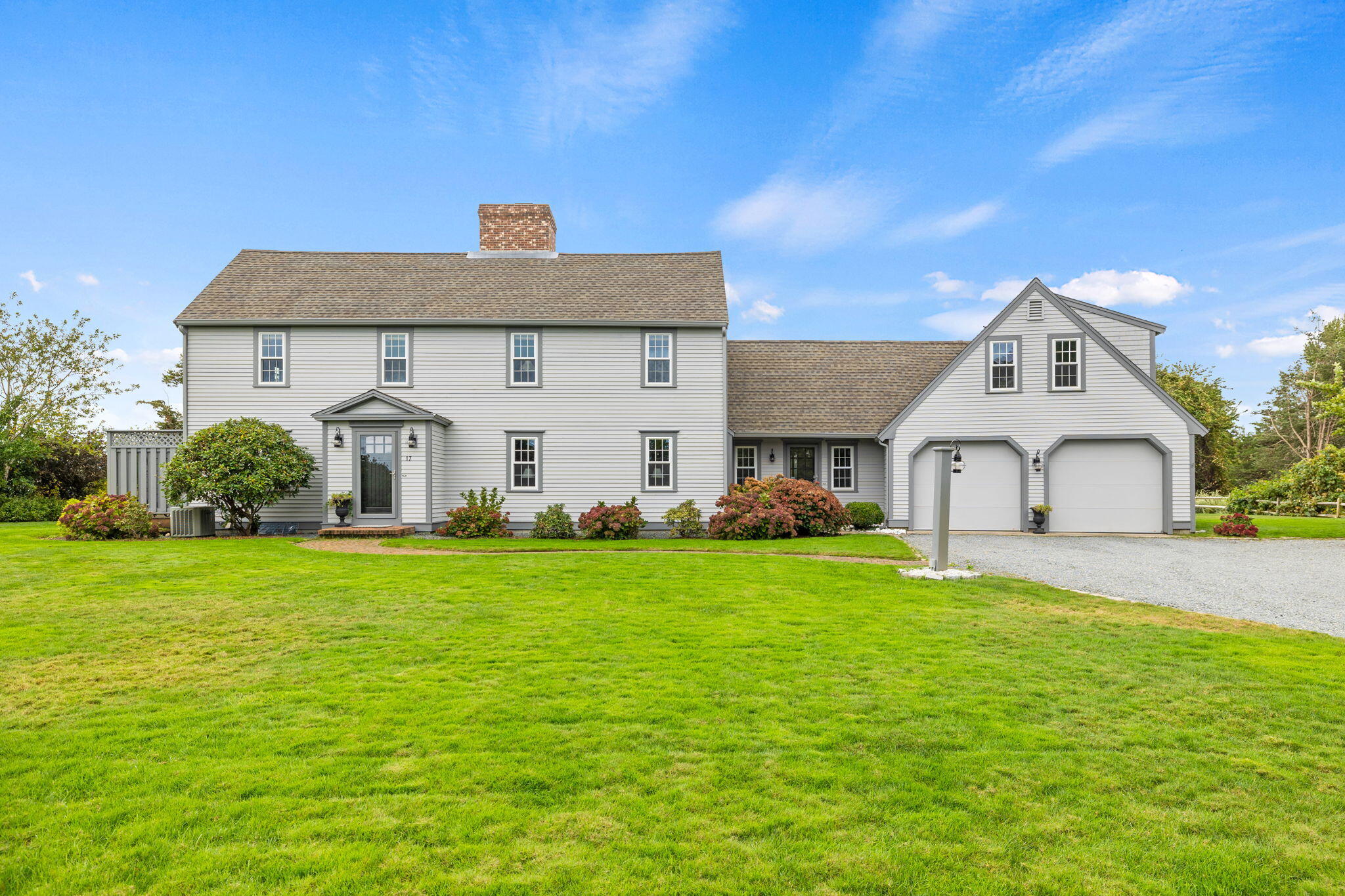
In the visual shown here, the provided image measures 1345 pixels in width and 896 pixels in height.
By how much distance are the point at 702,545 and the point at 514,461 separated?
6.77m

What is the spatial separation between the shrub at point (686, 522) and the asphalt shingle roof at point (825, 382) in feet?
12.9

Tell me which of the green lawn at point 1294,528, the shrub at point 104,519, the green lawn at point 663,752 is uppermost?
the shrub at point 104,519

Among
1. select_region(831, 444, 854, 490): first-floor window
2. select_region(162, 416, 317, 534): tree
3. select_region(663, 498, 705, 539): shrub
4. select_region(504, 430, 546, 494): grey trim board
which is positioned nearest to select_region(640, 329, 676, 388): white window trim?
select_region(504, 430, 546, 494): grey trim board

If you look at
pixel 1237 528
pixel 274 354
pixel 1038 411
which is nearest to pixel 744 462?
pixel 1038 411

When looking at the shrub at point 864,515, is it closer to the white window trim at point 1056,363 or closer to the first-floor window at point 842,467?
the first-floor window at point 842,467

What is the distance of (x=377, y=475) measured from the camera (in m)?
19.7

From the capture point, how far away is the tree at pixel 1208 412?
117ft

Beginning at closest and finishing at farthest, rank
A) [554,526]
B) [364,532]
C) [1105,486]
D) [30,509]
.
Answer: [364,532], [554,526], [1105,486], [30,509]

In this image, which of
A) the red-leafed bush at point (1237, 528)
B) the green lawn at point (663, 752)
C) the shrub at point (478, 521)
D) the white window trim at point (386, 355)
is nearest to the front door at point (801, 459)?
the shrub at point (478, 521)

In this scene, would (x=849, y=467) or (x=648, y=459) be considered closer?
(x=648, y=459)

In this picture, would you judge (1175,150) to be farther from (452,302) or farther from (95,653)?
(95,653)

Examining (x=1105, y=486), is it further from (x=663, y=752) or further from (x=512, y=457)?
(x=663, y=752)

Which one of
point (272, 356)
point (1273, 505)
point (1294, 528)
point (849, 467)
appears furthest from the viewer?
point (1273, 505)

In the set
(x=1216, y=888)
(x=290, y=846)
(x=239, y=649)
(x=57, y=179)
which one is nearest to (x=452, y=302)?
(x=57, y=179)
